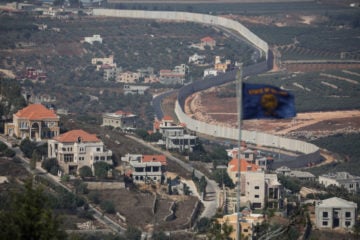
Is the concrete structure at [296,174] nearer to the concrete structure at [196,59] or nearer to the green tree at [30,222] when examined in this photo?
the green tree at [30,222]

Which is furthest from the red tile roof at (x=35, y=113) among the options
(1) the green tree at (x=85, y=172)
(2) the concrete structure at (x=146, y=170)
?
(1) the green tree at (x=85, y=172)

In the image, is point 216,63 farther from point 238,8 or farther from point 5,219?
point 5,219

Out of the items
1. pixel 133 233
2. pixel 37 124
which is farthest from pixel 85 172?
pixel 133 233

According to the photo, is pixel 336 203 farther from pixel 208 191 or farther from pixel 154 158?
pixel 154 158

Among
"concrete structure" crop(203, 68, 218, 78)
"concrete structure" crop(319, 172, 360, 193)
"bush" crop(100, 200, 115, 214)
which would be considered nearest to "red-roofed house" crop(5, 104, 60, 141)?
"concrete structure" crop(319, 172, 360, 193)

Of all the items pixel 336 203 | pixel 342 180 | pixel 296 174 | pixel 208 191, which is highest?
pixel 336 203

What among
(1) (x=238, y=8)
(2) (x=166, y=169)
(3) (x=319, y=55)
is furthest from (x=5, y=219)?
(1) (x=238, y=8)
